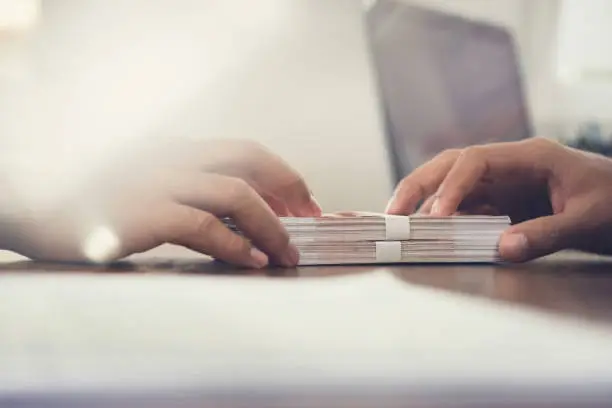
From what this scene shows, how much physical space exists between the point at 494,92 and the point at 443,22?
4.7 inches

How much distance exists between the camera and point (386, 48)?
0.89m

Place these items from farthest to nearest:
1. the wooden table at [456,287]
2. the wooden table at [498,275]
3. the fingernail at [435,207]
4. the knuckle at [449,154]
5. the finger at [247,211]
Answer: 1. the knuckle at [449,154]
2. the fingernail at [435,207]
3. the finger at [247,211]
4. the wooden table at [498,275]
5. the wooden table at [456,287]

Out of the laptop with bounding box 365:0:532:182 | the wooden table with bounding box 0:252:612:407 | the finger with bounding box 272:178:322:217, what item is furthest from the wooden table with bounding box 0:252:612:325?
the laptop with bounding box 365:0:532:182

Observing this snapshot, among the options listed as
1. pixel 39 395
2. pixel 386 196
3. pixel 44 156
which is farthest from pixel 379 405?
pixel 44 156

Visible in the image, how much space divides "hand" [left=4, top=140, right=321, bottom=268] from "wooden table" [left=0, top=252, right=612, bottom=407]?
3 cm

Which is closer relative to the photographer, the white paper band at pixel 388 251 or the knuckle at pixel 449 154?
the white paper band at pixel 388 251

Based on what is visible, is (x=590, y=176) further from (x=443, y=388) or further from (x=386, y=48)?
(x=443, y=388)

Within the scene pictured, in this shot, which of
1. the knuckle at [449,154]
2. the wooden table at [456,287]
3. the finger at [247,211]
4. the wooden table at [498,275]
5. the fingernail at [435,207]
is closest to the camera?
the wooden table at [456,287]

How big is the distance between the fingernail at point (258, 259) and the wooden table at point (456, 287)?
0.07ft

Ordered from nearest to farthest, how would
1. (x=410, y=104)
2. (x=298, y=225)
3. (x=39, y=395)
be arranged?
(x=39, y=395) < (x=298, y=225) < (x=410, y=104)

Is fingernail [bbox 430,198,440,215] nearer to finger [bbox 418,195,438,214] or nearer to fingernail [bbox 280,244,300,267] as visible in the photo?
finger [bbox 418,195,438,214]

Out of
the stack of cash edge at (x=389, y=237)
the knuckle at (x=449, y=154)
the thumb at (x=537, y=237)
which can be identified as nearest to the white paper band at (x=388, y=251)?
the stack of cash edge at (x=389, y=237)

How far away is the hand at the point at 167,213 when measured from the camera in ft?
2.01

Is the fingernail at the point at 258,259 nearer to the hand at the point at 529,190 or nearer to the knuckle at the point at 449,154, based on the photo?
the hand at the point at 529,190
